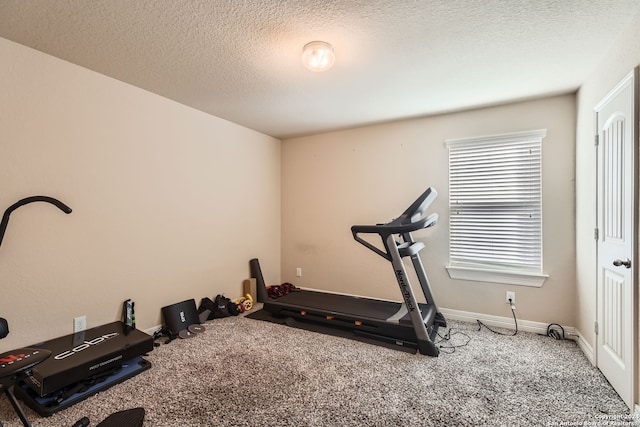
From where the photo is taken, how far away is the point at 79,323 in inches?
93.0

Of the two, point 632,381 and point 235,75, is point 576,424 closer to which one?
point 632,381

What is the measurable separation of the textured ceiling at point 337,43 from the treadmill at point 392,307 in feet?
3.74

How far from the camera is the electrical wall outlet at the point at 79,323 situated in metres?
2.34

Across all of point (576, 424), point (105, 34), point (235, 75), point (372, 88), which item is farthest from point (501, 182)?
point (105, 34)

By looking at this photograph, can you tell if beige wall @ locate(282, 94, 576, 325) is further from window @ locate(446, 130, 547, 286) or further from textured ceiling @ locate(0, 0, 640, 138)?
textured ceiling @ locate(0, 0, 640, 138)

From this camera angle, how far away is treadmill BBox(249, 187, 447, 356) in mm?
2555

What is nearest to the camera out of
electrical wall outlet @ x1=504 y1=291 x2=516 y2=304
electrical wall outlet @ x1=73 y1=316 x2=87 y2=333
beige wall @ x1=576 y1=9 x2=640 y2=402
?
beige wall @ x1=576 y1=9 x2=640 y2=402

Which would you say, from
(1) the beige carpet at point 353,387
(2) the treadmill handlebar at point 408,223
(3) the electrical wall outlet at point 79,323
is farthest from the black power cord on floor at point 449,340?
(3) the electrical wall outlet at point 79,323

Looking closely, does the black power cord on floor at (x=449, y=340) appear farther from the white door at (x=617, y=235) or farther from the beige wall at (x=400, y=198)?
the white door at (x=617, y=235)

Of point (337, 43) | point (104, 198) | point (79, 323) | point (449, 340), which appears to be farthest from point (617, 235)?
point (79, 323)

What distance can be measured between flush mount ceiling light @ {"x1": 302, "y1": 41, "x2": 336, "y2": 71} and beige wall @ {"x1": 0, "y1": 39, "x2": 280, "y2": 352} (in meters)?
1.77

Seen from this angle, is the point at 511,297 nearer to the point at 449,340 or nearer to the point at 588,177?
the point at 449,340

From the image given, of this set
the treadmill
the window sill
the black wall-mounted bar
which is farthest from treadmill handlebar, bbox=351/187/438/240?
the black wall-mounted bar

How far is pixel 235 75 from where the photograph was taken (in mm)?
2475
